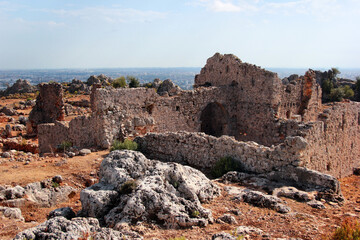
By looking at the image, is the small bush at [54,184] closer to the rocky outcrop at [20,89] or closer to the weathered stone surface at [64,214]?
the weathered stone surface at [64,214]

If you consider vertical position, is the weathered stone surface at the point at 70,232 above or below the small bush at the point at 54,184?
above

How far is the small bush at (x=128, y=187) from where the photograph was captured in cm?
667

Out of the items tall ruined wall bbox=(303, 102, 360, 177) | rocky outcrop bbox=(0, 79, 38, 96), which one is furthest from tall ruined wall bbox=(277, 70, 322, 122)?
rocky outcrop bbox=(0, 79, 38, 96)

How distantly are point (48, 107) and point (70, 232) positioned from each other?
18839mm

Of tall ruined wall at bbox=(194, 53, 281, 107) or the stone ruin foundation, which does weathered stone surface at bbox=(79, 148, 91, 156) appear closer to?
the stone ruin foundation

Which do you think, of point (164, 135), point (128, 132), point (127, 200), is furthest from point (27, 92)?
point (127, 200)

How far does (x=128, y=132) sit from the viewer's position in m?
14.9

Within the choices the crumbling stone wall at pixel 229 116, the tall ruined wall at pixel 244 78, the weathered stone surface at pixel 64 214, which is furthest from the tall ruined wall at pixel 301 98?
the weathered stone surface at pixel 64 214

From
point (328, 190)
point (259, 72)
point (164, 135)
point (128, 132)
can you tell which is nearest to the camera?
point (328, 190)

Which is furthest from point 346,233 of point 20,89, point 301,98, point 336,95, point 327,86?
point 20,89

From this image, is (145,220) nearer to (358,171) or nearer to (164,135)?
(164,135)

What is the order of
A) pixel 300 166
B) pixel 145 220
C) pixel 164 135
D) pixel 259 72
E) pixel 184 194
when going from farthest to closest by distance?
pixel 259 72 < pixel 164 135 < pixel 300 166 < pixel 184 194 < pixel 145 220

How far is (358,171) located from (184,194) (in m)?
12.3

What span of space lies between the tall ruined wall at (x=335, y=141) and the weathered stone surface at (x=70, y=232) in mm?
6054
